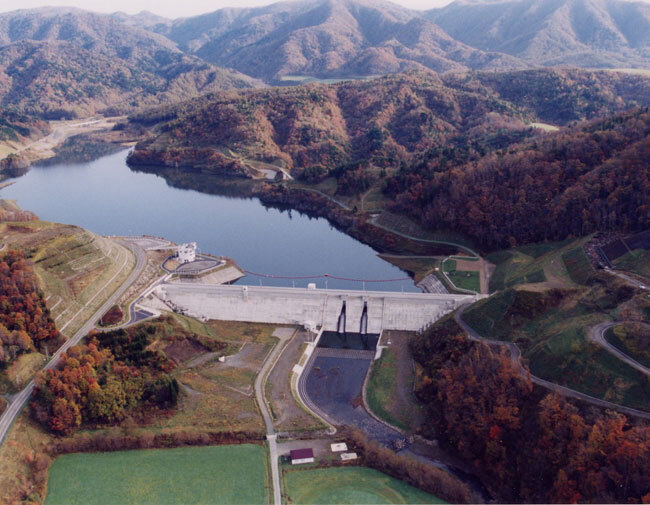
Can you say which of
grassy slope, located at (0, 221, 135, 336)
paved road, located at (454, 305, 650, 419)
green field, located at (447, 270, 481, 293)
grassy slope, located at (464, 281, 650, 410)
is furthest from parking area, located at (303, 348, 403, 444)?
grassy slope, located at (0, 221, 135, 336)

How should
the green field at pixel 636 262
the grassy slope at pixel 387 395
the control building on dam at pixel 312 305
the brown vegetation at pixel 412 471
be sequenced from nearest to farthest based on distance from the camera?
1. the brown vegetation at pixel 412 471
2. the grassy slope at pixel 387 395
3. the green field at pixel 636 262
4. the control building on dam at pixel 312 305

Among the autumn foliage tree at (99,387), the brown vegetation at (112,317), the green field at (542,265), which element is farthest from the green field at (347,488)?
the brown vegetation at (112,317)

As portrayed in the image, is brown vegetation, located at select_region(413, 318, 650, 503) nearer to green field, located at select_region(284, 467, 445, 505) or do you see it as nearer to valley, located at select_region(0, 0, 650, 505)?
valley, located at select_region(0, 0, 650, 505)

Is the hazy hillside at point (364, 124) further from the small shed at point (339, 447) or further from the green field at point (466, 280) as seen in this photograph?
the small shed at point (339, 447)

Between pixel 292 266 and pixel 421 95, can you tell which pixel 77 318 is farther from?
pixel 421 95

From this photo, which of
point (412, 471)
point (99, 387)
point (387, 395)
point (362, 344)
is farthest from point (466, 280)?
point (99, 387)

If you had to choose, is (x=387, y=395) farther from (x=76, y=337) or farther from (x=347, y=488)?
(x=76, y=337)
